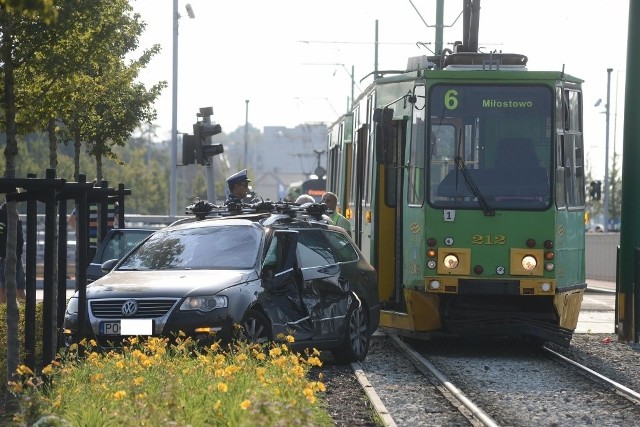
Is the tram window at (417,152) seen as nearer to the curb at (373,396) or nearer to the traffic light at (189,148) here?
the curb at (373,396)

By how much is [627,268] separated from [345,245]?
4625 mm

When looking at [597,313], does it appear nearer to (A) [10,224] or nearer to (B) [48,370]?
(A) [10,224]

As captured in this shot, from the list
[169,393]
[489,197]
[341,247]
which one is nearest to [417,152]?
[489,197]

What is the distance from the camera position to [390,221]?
18953 mm

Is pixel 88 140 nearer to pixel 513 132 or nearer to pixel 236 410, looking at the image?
pixel 513 132

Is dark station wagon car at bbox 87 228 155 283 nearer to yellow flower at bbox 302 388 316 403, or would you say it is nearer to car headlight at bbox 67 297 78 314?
car headlight at bbox 67 297 78 314

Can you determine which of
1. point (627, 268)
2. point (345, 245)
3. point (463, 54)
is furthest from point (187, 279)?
point (627, 268)

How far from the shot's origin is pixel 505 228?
1744 cm

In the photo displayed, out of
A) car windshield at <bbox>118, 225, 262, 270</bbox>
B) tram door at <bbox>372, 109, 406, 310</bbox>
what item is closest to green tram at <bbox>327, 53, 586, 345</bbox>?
tram door at <bbox>372, 109, 406, 310</bbox>

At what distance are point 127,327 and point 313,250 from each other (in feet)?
9.11

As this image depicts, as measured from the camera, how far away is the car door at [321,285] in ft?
51.5

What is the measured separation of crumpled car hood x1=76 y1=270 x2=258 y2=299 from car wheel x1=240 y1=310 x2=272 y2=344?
35cm

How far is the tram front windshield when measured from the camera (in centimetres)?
1753

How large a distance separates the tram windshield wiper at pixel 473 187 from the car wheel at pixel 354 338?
187cm
